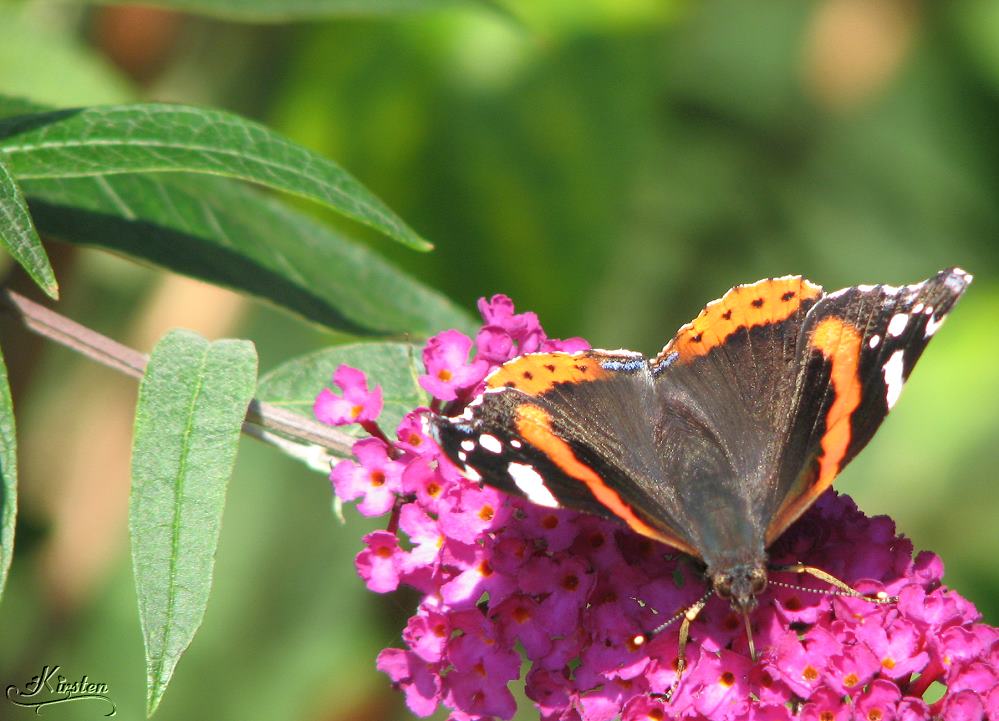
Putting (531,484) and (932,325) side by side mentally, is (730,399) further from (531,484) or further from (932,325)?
(531,484)

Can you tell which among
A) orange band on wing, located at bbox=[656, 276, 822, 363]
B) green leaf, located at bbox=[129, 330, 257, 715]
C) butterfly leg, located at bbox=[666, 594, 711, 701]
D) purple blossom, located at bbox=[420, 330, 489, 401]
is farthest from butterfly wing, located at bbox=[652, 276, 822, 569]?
green leaf, located at bbox=[129, 330, 257, 715]

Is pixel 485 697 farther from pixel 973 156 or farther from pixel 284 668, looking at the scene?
pixel 973 156

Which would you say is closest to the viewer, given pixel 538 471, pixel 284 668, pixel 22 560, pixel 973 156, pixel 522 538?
pixel 538 471

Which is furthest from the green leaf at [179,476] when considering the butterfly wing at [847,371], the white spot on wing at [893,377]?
the white spot on wing at [893,377]

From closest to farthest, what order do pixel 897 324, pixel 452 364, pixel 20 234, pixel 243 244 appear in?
pixel 20 234 → pixel 897 324 → pixel 452 364 → pixel 243 244

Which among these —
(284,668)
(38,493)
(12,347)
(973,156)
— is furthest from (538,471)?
(973,156)

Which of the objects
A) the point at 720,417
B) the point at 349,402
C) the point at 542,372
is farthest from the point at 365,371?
the point at 720,417
